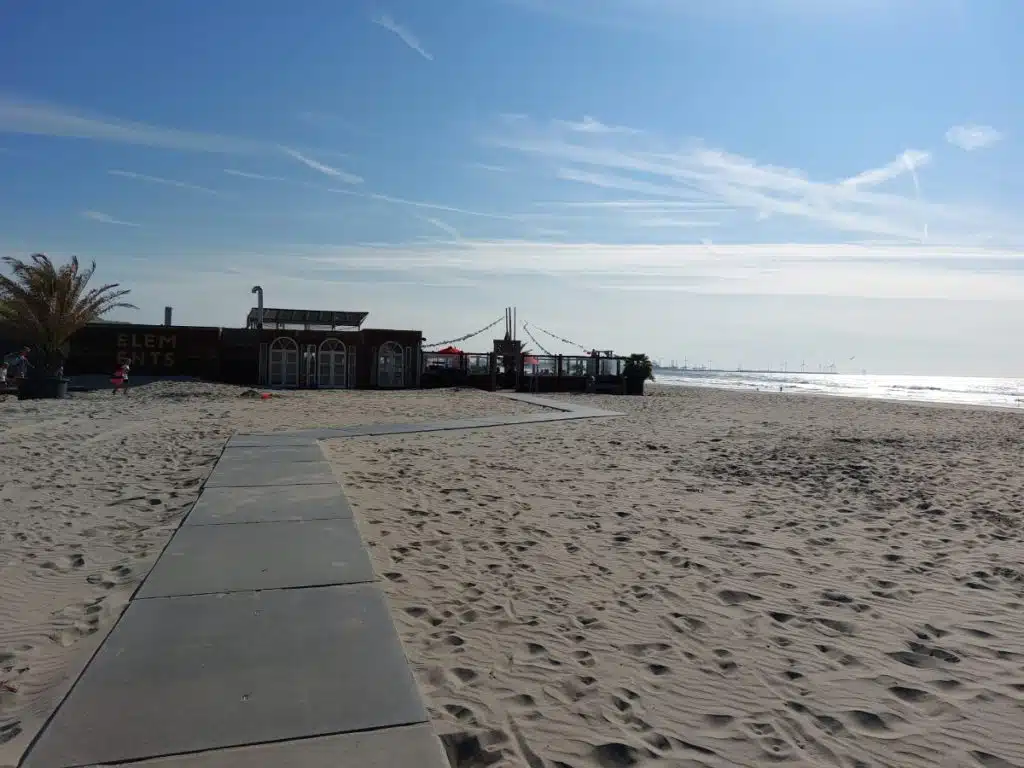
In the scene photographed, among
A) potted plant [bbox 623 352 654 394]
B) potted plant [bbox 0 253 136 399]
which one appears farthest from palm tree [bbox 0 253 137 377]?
potted plant [bbox 623 352 654 394]

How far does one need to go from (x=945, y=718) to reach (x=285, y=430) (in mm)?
12445

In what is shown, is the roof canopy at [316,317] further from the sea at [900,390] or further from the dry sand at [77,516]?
the sea at [900,390]

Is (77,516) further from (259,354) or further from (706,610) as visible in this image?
(259,354)

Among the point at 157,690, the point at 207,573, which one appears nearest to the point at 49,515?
the point at 207,573

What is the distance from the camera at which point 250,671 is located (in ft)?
10.5

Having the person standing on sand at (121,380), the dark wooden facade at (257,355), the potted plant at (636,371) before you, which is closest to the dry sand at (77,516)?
the person standing on sand at (121,380)

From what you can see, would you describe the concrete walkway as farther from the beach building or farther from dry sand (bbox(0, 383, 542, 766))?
the beach building

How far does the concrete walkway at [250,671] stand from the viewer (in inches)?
101

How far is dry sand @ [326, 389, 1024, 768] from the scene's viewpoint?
9.77 feet

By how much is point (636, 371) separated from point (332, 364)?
1438 centimetres

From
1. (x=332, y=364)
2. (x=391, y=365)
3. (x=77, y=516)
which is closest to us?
(x=77, y=516)

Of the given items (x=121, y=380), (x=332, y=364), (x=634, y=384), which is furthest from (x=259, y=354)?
(x=634, y=384)

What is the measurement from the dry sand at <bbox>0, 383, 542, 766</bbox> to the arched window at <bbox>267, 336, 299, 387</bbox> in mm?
14123

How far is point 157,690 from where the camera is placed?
9.86 ft
